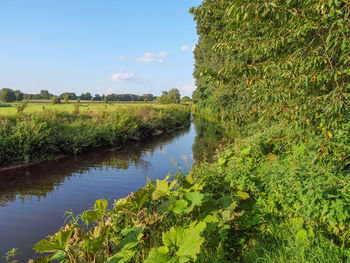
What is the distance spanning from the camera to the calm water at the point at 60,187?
5176mm

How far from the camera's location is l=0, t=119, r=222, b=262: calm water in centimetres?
518

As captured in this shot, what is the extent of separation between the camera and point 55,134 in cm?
1170

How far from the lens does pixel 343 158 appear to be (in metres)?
3.24

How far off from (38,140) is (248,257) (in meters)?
10.7

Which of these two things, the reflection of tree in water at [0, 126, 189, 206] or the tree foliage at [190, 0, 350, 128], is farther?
the reflection of tree in water at [0, 126, 189, 206]

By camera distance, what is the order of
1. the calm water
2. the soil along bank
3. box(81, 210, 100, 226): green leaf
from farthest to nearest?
the soil along bank, the calm water, box(81, 210, 100, 226): green leaf

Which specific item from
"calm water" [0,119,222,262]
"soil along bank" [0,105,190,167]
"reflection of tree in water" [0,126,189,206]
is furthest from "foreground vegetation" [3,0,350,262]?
"soil along bank" [0,105,190,167]

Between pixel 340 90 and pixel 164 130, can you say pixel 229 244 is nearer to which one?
pixel 340 90

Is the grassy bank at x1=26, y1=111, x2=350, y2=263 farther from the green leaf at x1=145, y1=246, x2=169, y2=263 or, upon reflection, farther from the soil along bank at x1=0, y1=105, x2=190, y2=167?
the soil along bank at x1=0, y1=105, x2=190, y2=167

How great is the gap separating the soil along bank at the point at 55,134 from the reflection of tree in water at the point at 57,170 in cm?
64

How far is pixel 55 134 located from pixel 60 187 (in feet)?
15.6

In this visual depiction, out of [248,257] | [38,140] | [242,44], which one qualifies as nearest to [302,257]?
[248,257]

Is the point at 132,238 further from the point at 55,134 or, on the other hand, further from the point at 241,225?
the point at 55,134

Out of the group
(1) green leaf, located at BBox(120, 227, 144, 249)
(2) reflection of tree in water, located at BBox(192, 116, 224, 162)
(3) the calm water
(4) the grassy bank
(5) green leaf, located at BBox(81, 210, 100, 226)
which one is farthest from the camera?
(2) reflection of tree in water, located at BBox(192, 116, 224, 162)
